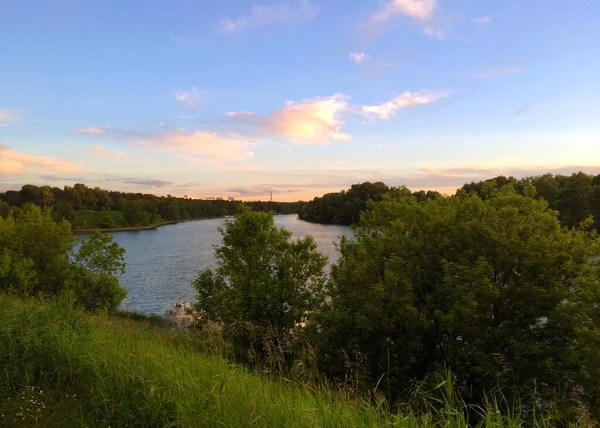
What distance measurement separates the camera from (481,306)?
12070mm

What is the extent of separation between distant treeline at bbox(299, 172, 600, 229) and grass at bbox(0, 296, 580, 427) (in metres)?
13.9

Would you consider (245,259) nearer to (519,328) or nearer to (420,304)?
(420,304)

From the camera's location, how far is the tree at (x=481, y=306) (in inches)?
425

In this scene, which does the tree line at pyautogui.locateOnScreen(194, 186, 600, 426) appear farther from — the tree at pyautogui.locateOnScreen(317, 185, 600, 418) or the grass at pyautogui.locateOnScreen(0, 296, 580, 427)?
the grass at pyautogui.locateOnScreen(0, 296, 580, 427)

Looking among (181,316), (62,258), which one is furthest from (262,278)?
(62,258)

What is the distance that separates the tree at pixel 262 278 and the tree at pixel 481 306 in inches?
190

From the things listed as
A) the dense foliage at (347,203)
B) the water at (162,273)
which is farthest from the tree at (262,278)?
the dense foliage at (347,203)

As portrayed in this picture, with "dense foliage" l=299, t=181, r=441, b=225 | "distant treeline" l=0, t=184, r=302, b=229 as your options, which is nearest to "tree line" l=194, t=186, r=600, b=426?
"dense foliage" l=299, t=181, r=441, b=225

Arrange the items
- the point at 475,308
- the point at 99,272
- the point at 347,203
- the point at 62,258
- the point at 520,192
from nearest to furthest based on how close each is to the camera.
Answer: the point at 475,308, the point at 62,258, the point at 99,272, the point at 520,192, the point at 347,203

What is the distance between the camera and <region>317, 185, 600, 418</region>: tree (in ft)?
35.4

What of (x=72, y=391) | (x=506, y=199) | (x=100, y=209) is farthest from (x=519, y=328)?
(x=100, y=209)

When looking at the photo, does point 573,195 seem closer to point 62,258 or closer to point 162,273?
point 162,273

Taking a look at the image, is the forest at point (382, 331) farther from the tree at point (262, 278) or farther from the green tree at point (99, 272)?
the green tree at point (99, 272)

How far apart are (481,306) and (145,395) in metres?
11.5
